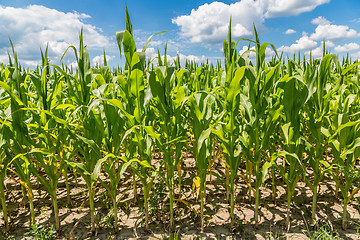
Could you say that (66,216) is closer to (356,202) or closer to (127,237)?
(127,237)

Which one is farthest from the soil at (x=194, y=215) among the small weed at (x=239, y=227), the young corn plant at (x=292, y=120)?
the young corn plant at (x=292, y=120)

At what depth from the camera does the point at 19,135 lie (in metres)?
1.76

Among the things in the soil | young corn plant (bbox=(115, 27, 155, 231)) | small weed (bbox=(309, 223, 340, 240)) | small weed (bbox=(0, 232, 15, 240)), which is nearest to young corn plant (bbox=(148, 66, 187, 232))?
young corn plant (bbox=(115, 27, 155, 231))

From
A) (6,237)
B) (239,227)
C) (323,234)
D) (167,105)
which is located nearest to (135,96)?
(167,105)

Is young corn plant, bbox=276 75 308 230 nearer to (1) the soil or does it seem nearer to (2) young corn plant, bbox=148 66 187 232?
(1) the soil

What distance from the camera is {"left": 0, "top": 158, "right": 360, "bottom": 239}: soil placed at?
192 centimetres

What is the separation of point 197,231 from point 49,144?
55.6 inches

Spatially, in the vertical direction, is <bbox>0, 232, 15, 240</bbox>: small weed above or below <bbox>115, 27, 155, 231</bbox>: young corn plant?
below

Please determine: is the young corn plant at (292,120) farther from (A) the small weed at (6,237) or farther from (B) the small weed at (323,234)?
(A) the small weed at (6,237)

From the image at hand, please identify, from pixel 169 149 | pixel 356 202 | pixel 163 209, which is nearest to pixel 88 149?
pixel 169 149

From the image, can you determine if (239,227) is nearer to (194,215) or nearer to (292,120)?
(194,215)

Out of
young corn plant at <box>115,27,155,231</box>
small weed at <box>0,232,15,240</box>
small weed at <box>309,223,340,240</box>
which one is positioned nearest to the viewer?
young corn plant at <box>115,27,155,231</box>

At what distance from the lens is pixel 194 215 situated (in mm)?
2135

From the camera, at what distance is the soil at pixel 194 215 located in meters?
1.92
